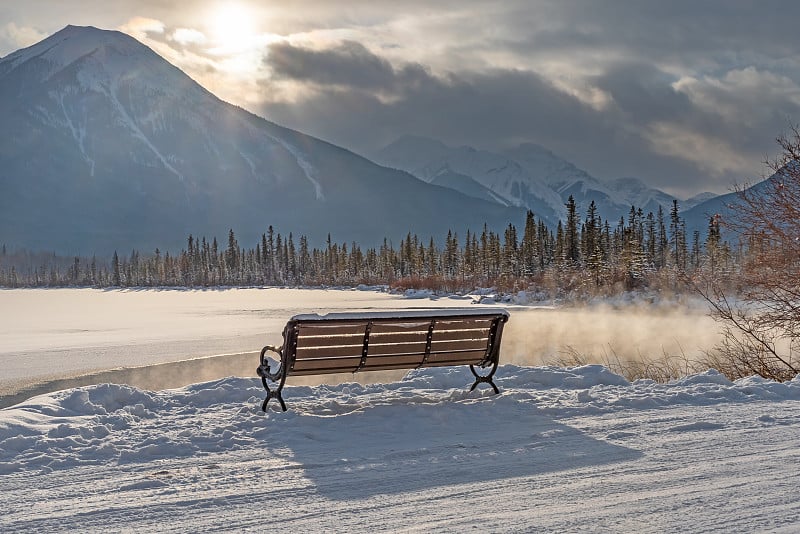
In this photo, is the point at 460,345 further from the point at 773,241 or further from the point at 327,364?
the point at 773,241

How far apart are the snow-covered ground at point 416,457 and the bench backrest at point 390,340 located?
1.57 feet

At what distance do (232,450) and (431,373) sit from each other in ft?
14.8

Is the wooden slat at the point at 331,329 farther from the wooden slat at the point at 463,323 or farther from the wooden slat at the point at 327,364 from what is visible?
the wooden slat at the point at 463,323

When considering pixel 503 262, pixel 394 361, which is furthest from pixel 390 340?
pixel 503 262

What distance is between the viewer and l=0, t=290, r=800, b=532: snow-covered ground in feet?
15.8

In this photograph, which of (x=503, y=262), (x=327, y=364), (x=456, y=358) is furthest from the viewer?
(x=503, y=262)

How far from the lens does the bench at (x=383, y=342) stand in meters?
8.17

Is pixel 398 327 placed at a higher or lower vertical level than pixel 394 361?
higher

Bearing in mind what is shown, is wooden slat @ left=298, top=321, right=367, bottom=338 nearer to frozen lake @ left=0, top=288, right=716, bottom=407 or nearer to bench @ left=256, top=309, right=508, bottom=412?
bench @ left=256, top=309, right=508, bottom=412

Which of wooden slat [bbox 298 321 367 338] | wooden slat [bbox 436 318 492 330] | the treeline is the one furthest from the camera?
the treeline

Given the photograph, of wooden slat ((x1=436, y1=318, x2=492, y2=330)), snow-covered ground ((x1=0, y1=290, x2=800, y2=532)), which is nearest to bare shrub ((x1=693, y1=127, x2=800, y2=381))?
snow-covered ground ((x1=0, y1=290, x2=800, y2=532))

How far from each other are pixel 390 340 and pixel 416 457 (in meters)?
2.61

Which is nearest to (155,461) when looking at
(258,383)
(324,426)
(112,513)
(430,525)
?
(112,513)

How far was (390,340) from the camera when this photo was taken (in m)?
8.83
